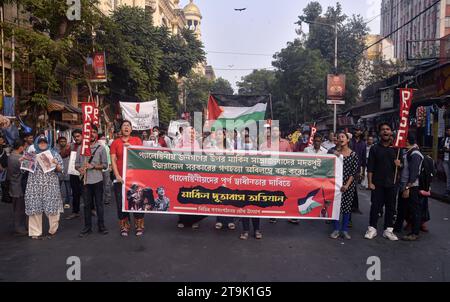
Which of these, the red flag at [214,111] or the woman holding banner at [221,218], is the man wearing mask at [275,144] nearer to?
the woman holding banner at [221,218]

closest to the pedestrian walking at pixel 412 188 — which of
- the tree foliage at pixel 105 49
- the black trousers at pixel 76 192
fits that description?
the black trousers at pixel 76 192

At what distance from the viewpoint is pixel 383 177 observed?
20.7ft

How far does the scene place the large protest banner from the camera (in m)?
6.46

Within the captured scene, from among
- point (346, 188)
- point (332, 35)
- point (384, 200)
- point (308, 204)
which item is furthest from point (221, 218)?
point (332, 35)

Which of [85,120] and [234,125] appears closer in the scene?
[85,120]

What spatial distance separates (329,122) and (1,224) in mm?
28103

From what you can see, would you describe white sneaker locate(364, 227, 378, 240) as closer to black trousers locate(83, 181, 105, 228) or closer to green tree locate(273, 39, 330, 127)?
black trousers locate(83, 181, 105, 228)

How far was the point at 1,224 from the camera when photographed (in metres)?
7.39

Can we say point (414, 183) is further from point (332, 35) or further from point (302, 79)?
point (332, 35)

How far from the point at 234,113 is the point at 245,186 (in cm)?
306

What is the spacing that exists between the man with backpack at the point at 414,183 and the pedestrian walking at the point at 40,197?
563 cm

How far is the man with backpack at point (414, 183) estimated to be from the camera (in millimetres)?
6434
